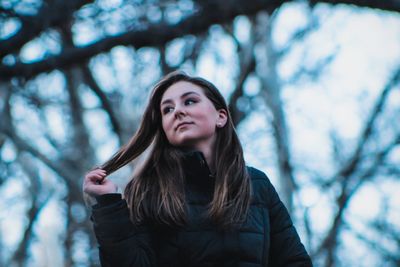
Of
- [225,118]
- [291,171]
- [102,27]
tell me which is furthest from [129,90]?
[225,118]

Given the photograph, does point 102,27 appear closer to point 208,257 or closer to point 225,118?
Result: point 225,118

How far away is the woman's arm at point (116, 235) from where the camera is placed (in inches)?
98.3

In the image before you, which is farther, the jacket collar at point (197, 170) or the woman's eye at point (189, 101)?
the woman's eye at point (189, 101)

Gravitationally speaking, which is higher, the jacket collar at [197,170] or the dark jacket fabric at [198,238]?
the jacket collar at [197,170]

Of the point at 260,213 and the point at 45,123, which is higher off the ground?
the point at 45,123

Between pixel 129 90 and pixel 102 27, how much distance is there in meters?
3.89

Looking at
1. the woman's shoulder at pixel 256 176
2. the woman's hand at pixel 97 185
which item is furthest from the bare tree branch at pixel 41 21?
the woman's shoulder at pixel 256 176

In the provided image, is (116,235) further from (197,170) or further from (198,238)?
(197,170)

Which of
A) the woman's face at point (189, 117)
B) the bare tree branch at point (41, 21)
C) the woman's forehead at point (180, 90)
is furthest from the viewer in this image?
the bare tree branch at point (41, 21)

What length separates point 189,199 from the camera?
273 centimetres

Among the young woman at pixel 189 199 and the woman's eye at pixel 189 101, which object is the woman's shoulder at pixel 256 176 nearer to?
the young woman at pixel 189 199

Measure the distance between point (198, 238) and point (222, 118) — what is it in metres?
0.70

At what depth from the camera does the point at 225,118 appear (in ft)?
10.2

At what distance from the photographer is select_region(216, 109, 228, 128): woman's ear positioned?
3.09m
